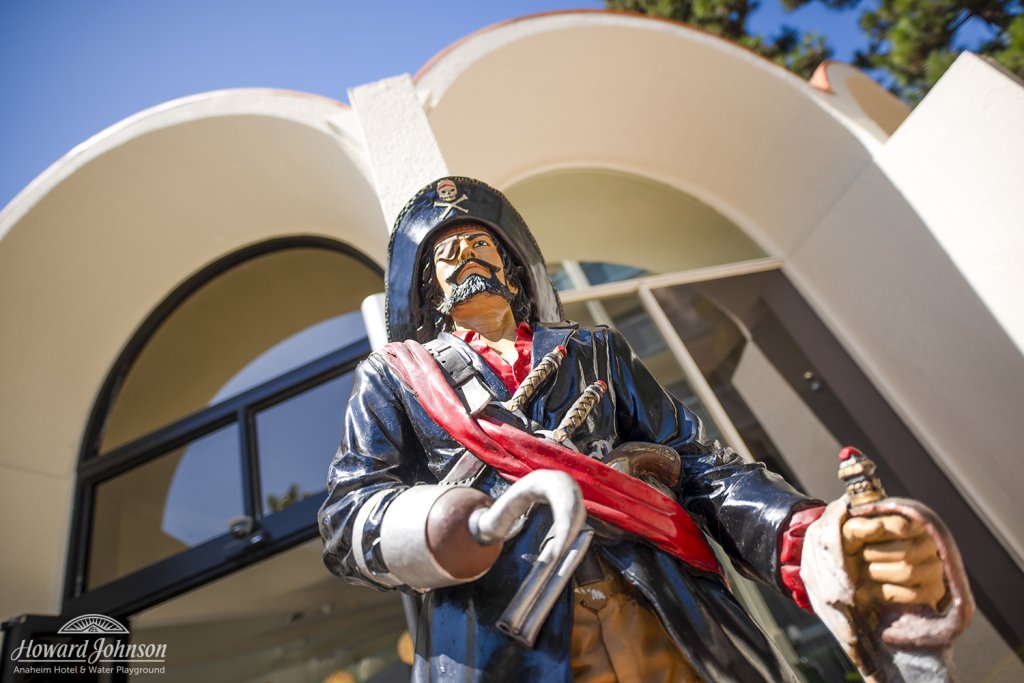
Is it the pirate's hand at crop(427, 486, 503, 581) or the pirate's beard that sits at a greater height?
the pirate's beard

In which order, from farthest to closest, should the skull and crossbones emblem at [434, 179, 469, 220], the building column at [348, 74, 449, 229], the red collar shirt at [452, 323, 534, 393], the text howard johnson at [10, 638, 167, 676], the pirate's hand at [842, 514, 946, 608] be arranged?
the text howard johnson at [10, 638, 167, 676] → the building column at [348, 74, 449, 229] → the skull and crossbones emblem at [434, 179, 469, 220] → the red collar shirt at [452, 323, 534, 393] → the pirate's hand at [842, 514, 946, 608]

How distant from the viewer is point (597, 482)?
1.15 m

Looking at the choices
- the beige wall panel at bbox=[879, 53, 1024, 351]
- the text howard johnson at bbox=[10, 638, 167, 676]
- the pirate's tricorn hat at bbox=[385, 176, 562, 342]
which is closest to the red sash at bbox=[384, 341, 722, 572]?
the pirate's tricorn hat at bbox=[385, 176, 562, 342]

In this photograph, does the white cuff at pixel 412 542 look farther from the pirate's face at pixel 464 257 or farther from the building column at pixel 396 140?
the building column at pixel 396 140

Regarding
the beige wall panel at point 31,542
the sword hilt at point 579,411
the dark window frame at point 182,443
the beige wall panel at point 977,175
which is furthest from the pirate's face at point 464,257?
the beige wall panel at point 31,542

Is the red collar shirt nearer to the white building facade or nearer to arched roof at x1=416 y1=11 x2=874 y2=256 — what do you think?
the white building facade

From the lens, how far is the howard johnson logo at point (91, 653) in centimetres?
255

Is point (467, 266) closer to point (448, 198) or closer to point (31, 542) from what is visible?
point (448, 198)

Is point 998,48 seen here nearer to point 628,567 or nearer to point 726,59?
point 726,59

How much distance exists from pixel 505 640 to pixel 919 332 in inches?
106

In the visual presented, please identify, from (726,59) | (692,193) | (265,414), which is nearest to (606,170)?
(692,193)

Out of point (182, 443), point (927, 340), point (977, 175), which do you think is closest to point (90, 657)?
point (182, 443)

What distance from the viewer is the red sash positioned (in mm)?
1148

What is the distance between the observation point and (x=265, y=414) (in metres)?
3.44
